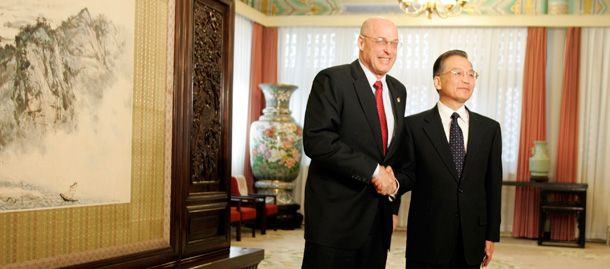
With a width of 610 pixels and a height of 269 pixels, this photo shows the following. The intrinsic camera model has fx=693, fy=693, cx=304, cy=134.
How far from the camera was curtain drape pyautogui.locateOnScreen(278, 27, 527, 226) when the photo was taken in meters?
8.79

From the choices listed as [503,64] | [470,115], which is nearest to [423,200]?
[470,115]

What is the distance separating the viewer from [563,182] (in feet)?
27.5

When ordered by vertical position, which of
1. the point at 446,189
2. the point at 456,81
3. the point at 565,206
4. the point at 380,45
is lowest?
the point at 565,206

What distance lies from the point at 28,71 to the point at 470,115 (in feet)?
5.88

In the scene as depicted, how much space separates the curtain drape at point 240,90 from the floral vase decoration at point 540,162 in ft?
11.7

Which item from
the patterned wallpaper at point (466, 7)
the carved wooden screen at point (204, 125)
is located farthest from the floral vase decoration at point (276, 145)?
the carved wooden screen at point (204, 125)

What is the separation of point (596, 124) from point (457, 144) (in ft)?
21.0

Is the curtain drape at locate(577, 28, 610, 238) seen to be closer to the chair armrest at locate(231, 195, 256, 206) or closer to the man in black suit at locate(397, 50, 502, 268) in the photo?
the chair armrest at locate(231, 195, 256, 206)

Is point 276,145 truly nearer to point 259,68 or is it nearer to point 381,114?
point 259,68

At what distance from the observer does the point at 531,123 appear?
28.3 feet

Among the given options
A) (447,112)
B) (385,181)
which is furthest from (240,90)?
(385,181)

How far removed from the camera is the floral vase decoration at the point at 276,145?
337 inches

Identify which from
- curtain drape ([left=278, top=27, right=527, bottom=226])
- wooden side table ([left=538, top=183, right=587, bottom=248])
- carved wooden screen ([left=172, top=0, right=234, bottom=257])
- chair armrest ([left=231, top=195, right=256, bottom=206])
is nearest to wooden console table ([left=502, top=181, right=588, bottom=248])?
wooden side table ([left=538, top=183, right=587, bottom=248])

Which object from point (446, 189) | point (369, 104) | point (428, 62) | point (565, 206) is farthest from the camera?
point (428, 62)
